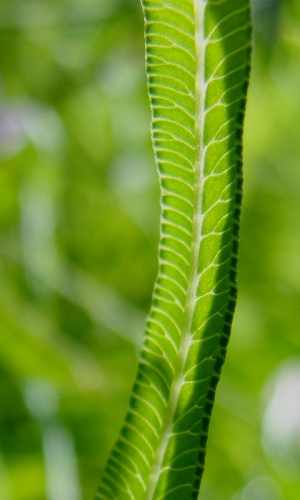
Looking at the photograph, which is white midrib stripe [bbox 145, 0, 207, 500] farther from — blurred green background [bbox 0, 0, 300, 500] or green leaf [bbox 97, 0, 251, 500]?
blurred green background [bbox 0, 0, 300, 500]

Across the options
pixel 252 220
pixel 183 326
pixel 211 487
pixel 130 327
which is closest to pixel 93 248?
pixel 130 327

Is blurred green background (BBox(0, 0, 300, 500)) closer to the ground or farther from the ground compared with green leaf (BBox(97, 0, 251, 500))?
farther from the ground

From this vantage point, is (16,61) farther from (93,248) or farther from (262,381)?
(262,381)

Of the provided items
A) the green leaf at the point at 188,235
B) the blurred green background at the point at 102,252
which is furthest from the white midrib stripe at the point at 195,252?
the blurred green background at the point at 102,252

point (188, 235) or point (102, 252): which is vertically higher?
point (102, 252)

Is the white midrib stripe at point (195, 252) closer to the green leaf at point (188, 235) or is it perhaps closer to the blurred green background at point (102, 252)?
the green leaf at point (188, 235)

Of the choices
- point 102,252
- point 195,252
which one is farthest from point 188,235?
point 102,252

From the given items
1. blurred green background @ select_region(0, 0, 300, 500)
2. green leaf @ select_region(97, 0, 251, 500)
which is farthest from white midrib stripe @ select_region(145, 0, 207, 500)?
blurred green background @ select_region(0, 0, 300, 500)

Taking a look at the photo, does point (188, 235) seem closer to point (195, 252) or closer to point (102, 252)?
point (195, 252)

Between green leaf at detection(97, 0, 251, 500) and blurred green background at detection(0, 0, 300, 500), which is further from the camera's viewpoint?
blurred green background at detection(0, 0, 300, 500)
